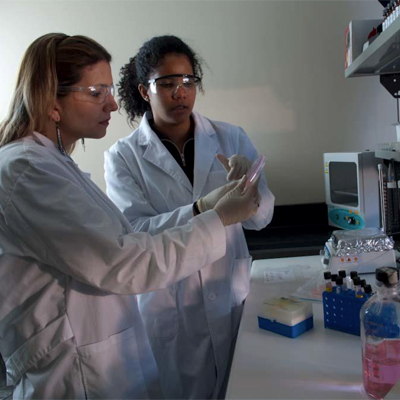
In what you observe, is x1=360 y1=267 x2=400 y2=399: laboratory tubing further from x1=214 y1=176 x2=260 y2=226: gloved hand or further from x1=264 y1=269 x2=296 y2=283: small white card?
x1=264 y1=269 x2=296 y2=283: small white card

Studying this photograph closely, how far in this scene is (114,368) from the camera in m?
0.98

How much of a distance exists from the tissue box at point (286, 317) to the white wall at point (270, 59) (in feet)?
5.31

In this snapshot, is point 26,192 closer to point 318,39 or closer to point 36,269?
point 36,269

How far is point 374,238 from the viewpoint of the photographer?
1402 mm

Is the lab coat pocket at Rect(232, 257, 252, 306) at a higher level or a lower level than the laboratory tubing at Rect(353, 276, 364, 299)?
lower

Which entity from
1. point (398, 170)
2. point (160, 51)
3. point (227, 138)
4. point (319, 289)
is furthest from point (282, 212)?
point (160, 51)

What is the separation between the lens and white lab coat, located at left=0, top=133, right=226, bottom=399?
0.85m

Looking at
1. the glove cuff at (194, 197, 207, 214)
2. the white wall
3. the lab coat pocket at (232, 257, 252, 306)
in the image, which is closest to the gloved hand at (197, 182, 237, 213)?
the glove cuff at (194, 197, 207, 214)

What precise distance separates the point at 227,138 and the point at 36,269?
988mm

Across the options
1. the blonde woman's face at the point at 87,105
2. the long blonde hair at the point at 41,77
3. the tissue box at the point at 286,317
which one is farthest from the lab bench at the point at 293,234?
the long blonde hair at the point at 41,77

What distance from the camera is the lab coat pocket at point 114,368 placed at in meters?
0.95

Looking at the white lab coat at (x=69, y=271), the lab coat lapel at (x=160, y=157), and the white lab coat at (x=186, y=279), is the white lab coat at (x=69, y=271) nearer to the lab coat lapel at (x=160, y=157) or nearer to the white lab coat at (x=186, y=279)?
the white lab coat at (x=186, y=279)

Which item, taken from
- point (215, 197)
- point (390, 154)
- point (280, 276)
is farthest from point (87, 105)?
point (390, 154)

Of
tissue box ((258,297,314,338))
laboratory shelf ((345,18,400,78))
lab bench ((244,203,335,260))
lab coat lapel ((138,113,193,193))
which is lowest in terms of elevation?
lab bench ((244,203,335,260))
